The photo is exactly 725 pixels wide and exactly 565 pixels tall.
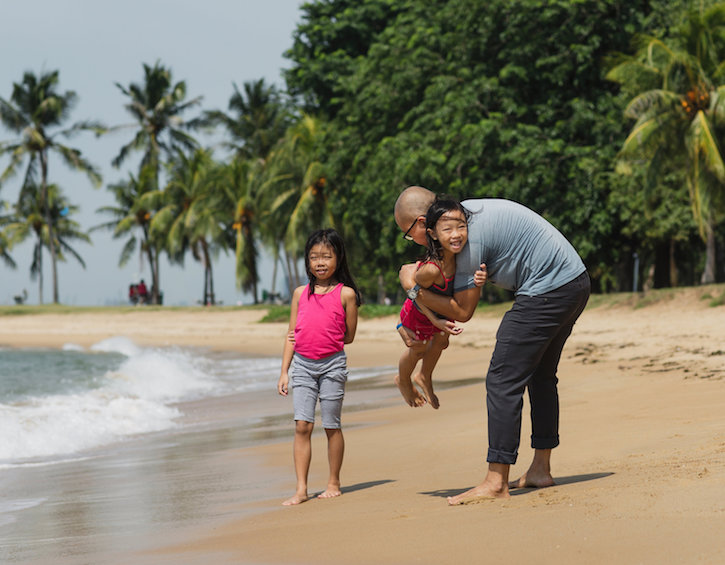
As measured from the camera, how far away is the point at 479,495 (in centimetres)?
356

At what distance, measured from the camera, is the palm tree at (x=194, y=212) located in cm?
3888

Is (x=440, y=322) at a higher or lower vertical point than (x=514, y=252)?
lower

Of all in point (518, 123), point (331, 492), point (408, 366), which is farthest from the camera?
point (518, 123)

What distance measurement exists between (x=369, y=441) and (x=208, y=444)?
4.47 feet

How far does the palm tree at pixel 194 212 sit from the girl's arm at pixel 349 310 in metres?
34.5

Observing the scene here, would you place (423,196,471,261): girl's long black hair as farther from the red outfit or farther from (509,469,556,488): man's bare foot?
(509,469,556,488): man's bare foot

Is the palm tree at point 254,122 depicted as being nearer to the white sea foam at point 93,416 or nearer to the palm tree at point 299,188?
the palm tree at point 299,188

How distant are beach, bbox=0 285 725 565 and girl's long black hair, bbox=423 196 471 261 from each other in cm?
104

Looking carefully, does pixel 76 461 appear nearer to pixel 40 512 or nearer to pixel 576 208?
pixel 40 512

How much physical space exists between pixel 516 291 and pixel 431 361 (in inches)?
20.7

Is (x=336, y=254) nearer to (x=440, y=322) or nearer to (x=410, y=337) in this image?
(x=410, y=337)

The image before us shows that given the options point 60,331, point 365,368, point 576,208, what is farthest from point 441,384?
point 60,331

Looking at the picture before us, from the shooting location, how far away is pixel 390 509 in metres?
3.60

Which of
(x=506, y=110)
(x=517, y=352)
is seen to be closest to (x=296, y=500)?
(x=517, y=352)
